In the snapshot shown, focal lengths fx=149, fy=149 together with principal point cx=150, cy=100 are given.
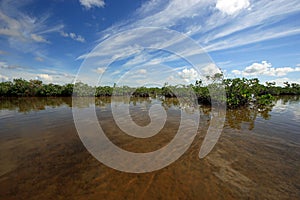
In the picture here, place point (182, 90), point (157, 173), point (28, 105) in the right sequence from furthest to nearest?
point (182, 90) < point (28, 105) < point (157, 173)

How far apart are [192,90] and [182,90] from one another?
4361 millimetres

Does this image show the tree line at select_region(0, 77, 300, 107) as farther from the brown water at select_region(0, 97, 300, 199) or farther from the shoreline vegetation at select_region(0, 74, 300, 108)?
the brown water at select_region(0, 97, 300, 199)

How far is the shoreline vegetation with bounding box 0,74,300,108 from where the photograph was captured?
14.2m

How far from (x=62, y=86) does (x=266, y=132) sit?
40.5m

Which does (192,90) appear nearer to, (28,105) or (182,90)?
(182,90)

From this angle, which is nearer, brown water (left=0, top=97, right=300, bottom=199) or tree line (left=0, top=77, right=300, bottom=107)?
brown water (left=0, top=97, right=300, bottom=199)

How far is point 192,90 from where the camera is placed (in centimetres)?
2425

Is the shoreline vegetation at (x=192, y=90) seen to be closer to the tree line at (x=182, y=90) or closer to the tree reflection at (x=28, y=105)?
the tree line at (x=182, y=90)

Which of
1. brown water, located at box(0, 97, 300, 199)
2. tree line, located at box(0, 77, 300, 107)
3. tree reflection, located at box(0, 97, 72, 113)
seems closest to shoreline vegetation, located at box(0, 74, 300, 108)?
tree line, located at box(0, 77, 300, 107)

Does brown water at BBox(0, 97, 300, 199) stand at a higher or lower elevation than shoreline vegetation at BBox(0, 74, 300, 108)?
lower

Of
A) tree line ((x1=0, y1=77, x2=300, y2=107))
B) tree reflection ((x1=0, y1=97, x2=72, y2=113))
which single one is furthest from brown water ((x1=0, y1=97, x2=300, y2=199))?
tree reflection ((x1=0, y1=97, x2=72, y2=113))

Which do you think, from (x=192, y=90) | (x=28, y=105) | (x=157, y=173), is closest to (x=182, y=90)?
(x=192, y=90)

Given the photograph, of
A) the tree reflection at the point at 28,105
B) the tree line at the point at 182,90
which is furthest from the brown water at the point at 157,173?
the tree reflection at the point at 28,105

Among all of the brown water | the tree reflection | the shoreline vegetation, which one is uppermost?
the shoreline vegetation
